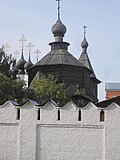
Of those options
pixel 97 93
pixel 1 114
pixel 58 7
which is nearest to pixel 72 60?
pixel 58 7

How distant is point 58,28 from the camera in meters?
38.8

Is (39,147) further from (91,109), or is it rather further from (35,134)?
(91,109)

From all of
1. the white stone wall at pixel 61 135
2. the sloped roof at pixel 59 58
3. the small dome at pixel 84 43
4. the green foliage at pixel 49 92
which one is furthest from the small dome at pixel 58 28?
the white stone wall at pixel 61 135

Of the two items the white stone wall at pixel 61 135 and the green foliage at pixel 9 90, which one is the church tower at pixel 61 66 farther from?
the white stone wall at pixel 61 135

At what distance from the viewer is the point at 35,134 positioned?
17109 millimetres

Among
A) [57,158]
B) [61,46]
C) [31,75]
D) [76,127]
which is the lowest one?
[57,158]

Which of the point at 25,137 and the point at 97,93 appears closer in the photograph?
the point at 25,137

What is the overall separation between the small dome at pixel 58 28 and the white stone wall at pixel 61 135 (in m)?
22.2

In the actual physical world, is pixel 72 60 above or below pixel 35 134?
above

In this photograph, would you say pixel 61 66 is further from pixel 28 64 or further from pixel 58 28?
pixel 28 64

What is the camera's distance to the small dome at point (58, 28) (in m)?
38.8

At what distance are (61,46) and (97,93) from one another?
988 cm

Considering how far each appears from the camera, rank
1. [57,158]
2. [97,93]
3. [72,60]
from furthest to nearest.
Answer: [97,93] < [72,60] < [57,158]

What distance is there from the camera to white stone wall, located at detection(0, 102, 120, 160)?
16.9 metres
